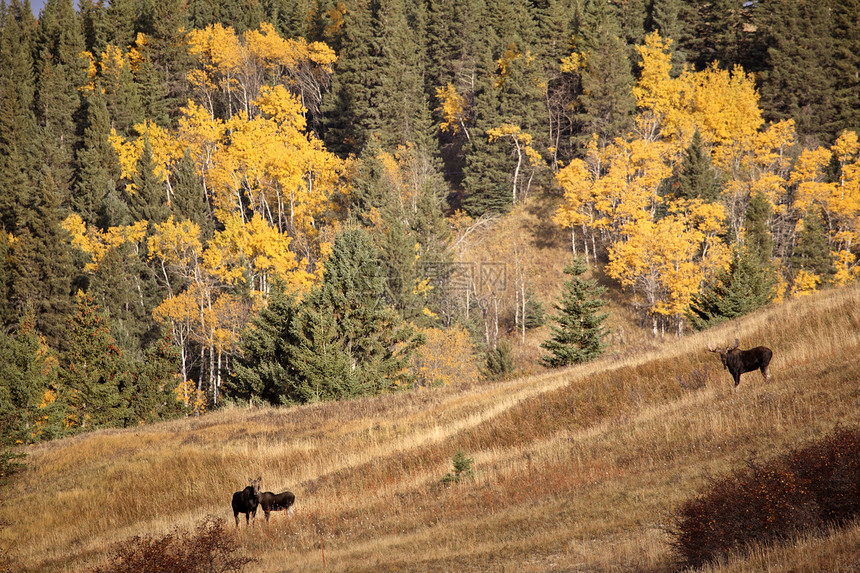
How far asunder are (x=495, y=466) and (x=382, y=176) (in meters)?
48.2

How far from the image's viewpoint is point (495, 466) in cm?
1452

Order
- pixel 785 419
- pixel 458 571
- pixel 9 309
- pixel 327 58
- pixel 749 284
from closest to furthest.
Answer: pixel 458 571 → pixel 785 419 → pixel 749 284 → pixel 9 309 → pixel 327 58

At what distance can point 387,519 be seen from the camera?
12773 millimetres

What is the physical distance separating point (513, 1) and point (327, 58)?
22365 millimetres

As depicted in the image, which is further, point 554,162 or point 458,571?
point 554,162

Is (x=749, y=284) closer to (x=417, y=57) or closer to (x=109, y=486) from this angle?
(x=109, y=486)

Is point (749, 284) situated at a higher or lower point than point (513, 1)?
lower

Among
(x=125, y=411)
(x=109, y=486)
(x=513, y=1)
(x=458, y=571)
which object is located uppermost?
(x=513, y=1)

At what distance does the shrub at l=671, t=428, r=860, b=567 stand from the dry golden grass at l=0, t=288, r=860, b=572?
0.47m

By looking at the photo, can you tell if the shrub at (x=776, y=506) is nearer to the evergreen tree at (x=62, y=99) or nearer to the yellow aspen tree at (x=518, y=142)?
the yellow aspen tree at (x=518, y=142)

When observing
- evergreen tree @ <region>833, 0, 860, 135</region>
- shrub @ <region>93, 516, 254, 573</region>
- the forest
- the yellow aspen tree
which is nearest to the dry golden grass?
shrub @ <region>93, 516, 254, 573</region>

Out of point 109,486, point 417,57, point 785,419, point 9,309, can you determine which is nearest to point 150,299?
point 9,309

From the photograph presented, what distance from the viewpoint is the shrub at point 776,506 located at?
7473 millimetres

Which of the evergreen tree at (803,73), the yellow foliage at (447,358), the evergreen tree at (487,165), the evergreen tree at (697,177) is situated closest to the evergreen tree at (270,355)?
the yellow foliage at (447,358)
